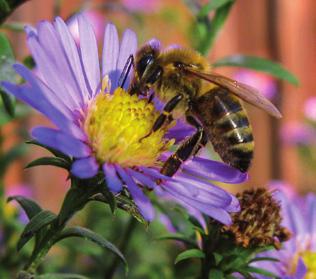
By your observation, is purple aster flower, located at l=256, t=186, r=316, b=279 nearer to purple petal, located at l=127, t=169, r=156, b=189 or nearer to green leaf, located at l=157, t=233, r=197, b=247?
green leaf, located at l=157, t=233, r=197, b=247

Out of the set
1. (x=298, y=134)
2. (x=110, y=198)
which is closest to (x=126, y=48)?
(x=110, y=198)

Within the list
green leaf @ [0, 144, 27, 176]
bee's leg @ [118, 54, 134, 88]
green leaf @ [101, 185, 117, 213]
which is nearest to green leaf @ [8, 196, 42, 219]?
green leaf @ [101, 185, 117, 213]

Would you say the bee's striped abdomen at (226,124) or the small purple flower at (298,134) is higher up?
the small purple flower at (298,134)

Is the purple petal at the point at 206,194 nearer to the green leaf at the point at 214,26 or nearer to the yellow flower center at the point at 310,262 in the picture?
the yellow flower center at the point at 310,262

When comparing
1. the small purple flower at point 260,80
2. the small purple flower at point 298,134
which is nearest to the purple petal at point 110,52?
the small purple flower at point 260,80

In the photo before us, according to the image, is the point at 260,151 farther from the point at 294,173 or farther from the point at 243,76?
the point at 243,76

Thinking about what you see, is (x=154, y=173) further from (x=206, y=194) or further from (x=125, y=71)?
(x=125, y=71)

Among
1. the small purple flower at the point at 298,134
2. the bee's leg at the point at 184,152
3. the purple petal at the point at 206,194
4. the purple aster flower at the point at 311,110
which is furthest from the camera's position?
the small purple flower at the point at 298,134
